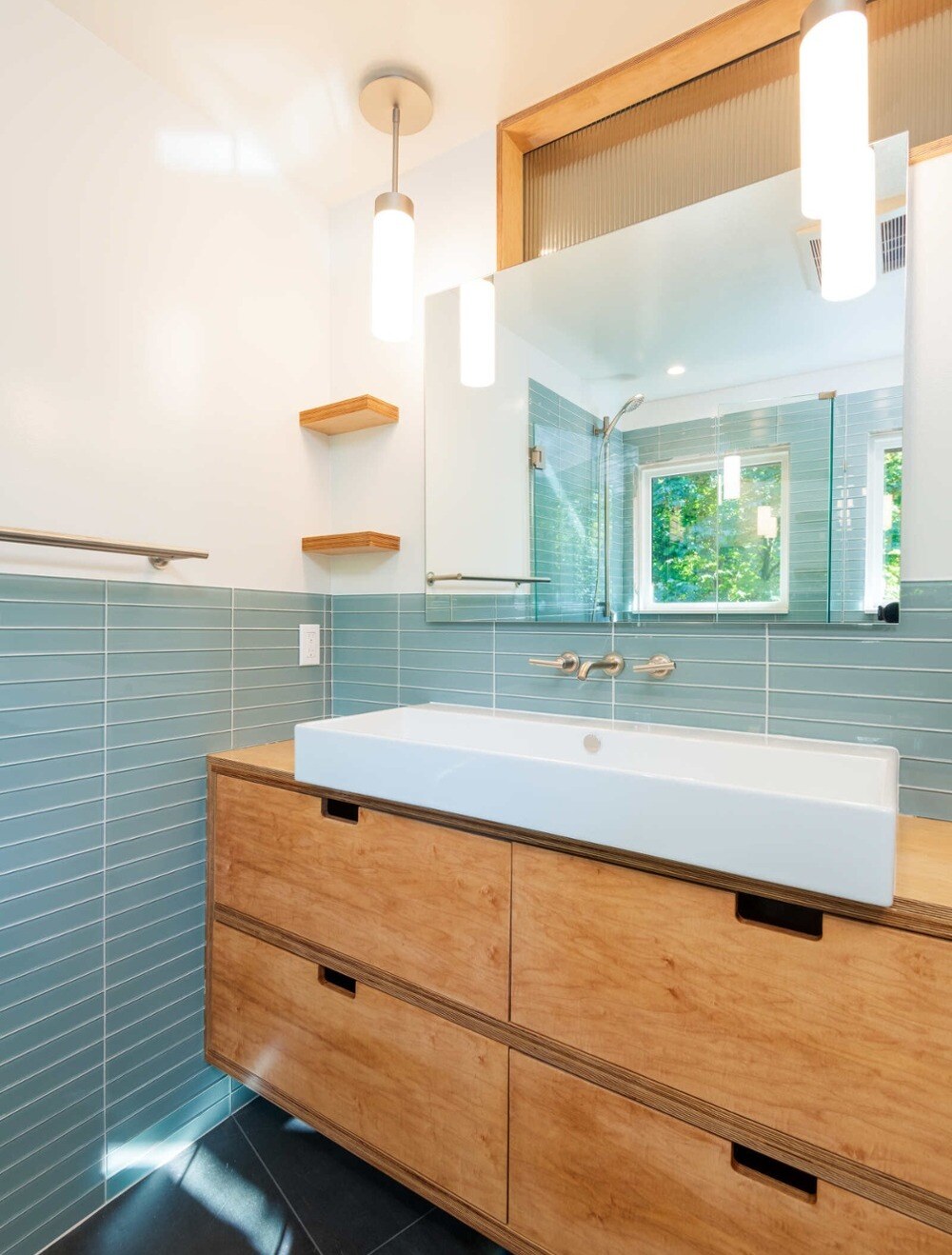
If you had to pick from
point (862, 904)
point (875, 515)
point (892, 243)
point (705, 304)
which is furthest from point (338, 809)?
point (892, 243)

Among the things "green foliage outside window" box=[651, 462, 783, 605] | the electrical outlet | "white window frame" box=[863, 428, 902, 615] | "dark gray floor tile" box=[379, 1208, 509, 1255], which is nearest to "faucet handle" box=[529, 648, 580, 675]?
"green foliage outside window" box=[651, 462, 783, 605]

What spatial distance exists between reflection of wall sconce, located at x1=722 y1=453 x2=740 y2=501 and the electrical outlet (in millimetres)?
1122

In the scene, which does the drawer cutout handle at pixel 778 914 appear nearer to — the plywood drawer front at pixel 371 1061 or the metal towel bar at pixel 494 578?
the plywood drawer front at pixel 371 1061

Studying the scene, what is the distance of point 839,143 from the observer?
0.99 metres

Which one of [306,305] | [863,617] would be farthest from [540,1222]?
[306,305]

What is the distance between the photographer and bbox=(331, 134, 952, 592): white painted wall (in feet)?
3.51

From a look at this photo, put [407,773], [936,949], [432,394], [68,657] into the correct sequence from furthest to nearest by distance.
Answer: [432,394] < [68,657] < [407,773] < [936,949]

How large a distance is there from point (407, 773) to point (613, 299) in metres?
1.08

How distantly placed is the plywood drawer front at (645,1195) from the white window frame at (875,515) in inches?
33.3

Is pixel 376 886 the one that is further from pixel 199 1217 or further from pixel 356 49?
pixel 356 49

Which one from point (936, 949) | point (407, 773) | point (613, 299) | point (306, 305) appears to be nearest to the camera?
point (936, 949)

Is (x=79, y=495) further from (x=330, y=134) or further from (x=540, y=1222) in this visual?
(x=540, y=1222)

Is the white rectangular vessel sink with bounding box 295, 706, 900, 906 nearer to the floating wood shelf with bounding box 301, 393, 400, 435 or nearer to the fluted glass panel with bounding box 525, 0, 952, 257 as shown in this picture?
the floating wood shelf with bounding box 301, 393, 400, 435

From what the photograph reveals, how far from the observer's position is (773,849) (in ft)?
2.53
